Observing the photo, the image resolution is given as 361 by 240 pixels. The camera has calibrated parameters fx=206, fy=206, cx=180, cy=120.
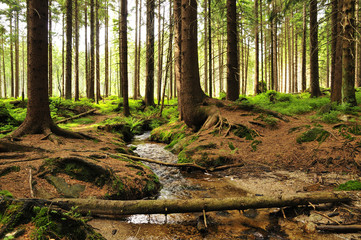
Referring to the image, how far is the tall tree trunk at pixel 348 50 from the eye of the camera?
747 centimetres

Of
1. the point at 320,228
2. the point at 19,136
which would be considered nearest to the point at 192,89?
the point at 19,136

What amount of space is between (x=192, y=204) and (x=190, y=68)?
649cm

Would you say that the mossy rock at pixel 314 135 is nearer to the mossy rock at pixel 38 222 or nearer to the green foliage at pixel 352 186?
the green foliage at pixel 352 186

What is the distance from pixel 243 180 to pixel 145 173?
2315mm

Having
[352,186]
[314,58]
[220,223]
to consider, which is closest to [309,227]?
[220,223]

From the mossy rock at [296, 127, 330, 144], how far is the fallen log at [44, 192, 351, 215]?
3213 mm

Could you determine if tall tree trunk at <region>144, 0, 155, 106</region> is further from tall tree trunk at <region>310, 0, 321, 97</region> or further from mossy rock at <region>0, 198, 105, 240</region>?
mossy rock at <region>0, 198, 105, 240</region>

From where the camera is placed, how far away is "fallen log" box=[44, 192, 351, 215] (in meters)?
2.91

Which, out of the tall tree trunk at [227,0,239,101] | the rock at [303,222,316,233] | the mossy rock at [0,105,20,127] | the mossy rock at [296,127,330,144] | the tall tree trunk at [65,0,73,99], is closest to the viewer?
the rock at [303,222,316,233]

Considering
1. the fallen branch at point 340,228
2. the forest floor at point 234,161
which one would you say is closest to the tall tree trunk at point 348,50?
the forest floor at point 234,161

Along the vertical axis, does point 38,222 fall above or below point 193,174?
above

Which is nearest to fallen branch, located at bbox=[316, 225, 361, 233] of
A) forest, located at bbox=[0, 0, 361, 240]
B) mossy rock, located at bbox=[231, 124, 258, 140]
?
forest, located at bbox=[0, 0, 361, 240]

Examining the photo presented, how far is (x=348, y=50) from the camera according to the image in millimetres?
7641

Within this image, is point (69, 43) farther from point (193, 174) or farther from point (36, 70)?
point (193, 174)
